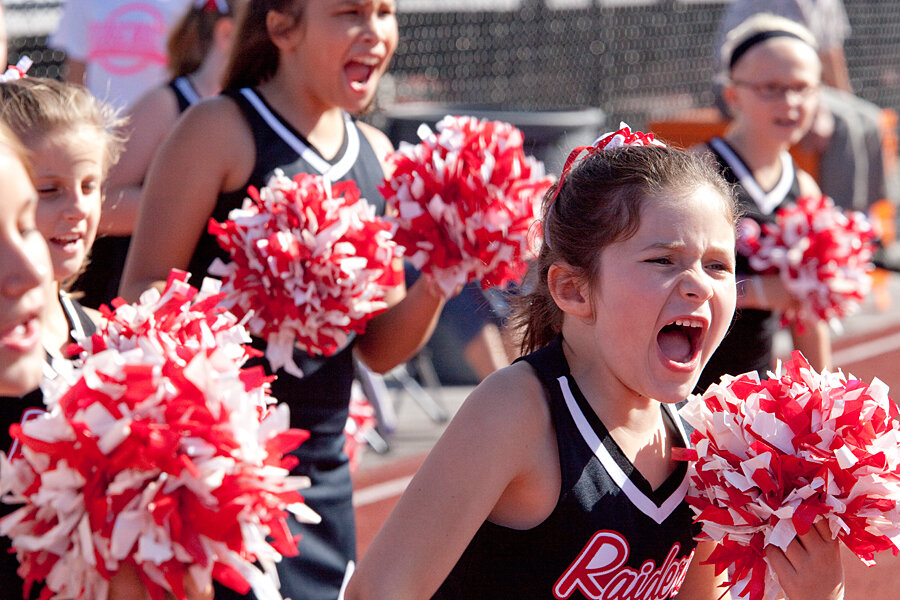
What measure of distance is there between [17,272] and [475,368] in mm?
5205

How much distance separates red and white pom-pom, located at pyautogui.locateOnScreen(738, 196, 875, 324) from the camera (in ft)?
13.3

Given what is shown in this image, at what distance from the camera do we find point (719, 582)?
2342mm

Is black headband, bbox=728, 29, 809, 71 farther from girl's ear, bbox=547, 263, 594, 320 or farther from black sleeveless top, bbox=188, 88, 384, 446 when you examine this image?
girl's ear, bbox=547, 263, 594, 320

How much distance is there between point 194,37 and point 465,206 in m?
1.61

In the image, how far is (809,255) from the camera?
4098 mm

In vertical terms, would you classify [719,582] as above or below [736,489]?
below

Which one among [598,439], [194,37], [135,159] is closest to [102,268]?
[135,159]

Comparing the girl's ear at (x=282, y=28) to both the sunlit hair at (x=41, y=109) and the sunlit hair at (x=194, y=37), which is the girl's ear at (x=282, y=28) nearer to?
the sunlit hair at (x=41, y=109)

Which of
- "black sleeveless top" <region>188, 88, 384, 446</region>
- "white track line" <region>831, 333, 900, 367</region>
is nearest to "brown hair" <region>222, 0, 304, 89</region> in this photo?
"black sleeveless top" <region>188, 88, 384, 446</region>

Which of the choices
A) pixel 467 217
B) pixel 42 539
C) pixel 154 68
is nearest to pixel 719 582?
pixel 467 217

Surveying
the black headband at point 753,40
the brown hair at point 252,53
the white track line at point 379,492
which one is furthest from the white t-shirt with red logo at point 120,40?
the black headband at point 753,40

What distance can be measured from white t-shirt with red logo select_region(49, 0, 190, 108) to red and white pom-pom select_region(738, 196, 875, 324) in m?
2.54

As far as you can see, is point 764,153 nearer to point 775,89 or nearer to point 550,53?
point 775,89

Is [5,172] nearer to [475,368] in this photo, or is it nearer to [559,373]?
[559,373]
